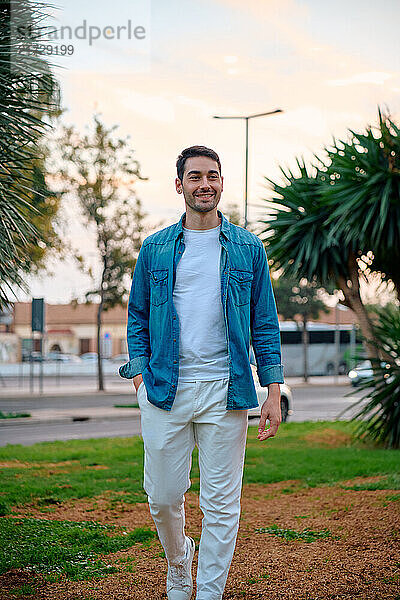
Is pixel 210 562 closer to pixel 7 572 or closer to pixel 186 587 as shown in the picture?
pixel 186 587

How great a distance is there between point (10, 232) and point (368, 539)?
13.5ft

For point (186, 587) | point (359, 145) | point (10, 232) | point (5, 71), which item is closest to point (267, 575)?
point (186, 587)

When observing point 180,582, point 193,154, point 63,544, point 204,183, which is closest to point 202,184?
point 204,183

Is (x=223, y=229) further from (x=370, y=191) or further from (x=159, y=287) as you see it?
(x=370, y=191)

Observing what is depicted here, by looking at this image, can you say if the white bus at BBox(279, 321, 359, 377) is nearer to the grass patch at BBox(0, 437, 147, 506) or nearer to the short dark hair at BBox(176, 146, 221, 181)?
the grass patch at BBox(0, 437, 147, 506)

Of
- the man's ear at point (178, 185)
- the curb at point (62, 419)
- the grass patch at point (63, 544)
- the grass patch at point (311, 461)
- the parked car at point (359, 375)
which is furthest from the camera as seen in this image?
the curb at point (62, 419)

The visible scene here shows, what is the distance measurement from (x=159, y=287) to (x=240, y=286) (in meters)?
0.39

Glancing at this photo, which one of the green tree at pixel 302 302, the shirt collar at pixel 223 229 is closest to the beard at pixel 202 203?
the shirt collar at pixel 223 229

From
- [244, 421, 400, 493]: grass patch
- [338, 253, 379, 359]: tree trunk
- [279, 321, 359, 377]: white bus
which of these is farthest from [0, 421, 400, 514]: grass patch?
[279, 321, 359, 377]: white bus

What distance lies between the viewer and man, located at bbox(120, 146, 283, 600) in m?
3.68

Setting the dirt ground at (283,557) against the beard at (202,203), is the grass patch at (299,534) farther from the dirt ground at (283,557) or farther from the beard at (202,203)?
the beard at (202,203)

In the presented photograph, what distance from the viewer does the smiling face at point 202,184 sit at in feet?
12.6

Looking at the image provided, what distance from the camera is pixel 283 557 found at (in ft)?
15.7

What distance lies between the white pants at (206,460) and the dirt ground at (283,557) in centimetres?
49
